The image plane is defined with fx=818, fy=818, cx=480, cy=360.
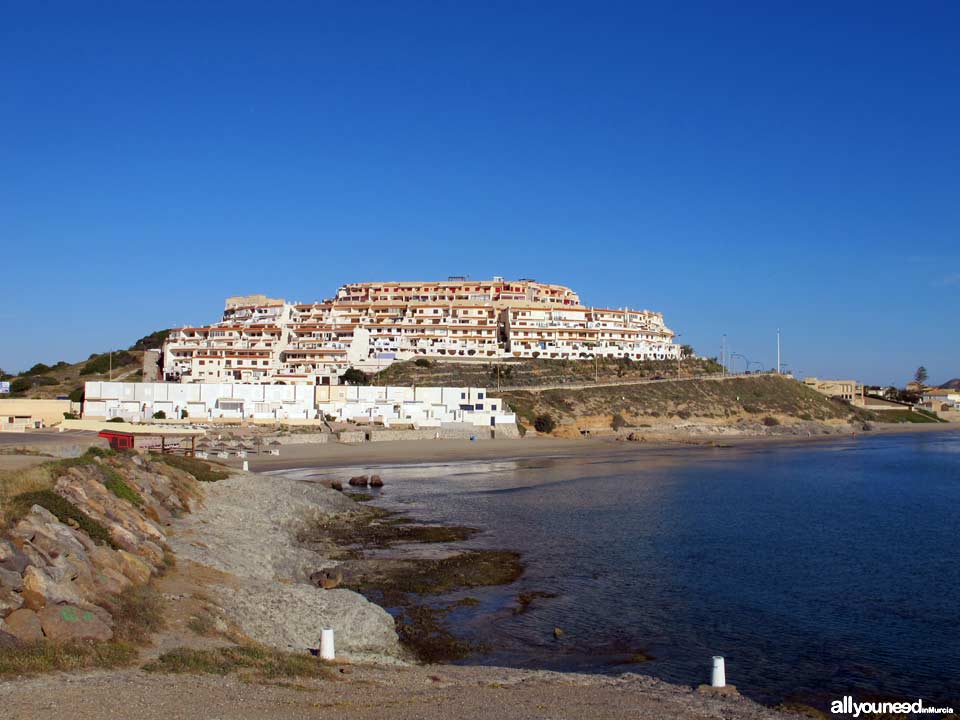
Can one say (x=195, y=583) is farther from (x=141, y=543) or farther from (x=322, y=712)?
(x=322, y=712)

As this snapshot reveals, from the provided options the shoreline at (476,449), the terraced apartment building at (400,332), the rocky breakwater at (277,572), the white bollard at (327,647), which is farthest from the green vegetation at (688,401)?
the white bollard at (327,647)

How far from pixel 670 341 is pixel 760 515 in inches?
3877

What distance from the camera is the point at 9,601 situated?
1281 centimetres

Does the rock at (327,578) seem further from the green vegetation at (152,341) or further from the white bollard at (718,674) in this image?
the green vegetation at (152,341)

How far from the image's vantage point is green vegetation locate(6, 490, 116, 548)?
18.0 meters

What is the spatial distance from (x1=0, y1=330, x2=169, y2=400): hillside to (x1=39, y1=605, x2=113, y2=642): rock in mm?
90046

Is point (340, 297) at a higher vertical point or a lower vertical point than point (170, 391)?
higher

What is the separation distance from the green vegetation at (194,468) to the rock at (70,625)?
21.9m

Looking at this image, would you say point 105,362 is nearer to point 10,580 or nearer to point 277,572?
point 277,572

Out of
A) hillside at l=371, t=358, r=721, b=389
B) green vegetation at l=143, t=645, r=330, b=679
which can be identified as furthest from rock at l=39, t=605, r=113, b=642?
hillside at l=371, t=358, r=721, b=389

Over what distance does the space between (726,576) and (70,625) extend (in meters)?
19.7

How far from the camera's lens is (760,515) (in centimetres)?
3978

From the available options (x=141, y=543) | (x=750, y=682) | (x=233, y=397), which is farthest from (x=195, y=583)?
(x=233, y=397)

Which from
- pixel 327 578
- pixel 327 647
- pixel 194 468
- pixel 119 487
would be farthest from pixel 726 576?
pixel 194 468
